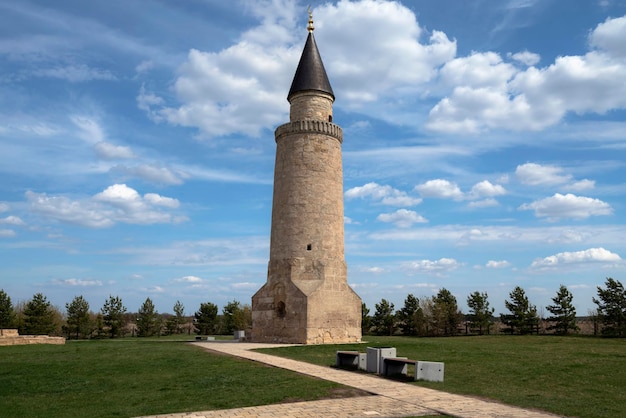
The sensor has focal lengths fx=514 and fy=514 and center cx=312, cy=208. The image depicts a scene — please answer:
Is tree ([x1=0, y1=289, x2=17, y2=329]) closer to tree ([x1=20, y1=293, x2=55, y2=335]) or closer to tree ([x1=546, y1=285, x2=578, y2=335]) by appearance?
tree ([x1=20, y1=293, x2=55, y2=335])

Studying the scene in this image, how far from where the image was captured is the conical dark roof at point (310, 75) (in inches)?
1012

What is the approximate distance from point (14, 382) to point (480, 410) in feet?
34.5

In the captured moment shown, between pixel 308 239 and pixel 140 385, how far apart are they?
1339 cm

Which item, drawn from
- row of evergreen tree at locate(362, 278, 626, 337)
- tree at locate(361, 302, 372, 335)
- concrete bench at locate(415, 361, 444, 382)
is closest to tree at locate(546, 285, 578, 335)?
row of evergreen tree at locate(362, 278, 626, 337)

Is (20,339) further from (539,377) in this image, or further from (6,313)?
→ (539,377)

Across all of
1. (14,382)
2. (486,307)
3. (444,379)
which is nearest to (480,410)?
(444,379)

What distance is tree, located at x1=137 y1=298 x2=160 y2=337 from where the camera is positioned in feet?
131

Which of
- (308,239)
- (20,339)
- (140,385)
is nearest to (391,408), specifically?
(140,385)

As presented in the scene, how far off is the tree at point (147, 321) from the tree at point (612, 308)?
31.3m

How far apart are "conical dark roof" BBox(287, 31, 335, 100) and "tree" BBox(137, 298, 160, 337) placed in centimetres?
2250

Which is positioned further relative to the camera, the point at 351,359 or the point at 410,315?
the point at 410,315

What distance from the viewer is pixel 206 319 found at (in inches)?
1588

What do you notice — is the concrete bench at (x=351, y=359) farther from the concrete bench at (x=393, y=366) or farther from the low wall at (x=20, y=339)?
the low wall at (x=20, y=339)

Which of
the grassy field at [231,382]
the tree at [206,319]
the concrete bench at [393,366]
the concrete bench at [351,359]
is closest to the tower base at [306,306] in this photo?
the grassy field at [231,382]
